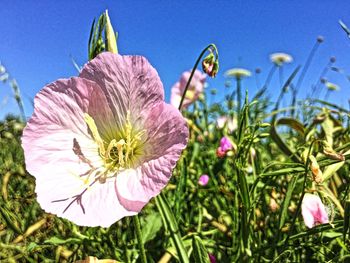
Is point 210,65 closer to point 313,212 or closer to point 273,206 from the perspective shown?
point 313,212

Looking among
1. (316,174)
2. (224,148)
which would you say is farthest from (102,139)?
(224,148)

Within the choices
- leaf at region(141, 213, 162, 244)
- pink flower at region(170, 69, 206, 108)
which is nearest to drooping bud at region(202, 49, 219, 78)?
leaf at region(141, 213, 162, 244)

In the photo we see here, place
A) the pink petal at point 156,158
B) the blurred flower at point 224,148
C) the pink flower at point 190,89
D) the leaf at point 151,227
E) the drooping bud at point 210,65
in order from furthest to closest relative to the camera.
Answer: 1. the pink flower at point 190,89
2. the blurred flower at point 224,148
3. the leaf at point 151,227
4. the drooping bud at point 210,65
5. the pink petal at point 156,158

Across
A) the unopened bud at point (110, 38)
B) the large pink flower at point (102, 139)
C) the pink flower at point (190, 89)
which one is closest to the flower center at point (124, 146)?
the large pink flower at point (102, 139)

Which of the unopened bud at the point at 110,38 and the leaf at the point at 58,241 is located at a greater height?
the unopened bud at the point at 110,38

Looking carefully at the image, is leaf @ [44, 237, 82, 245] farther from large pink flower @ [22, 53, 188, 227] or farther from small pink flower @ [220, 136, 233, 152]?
small pink flower @ [220, 136, 233, 152]

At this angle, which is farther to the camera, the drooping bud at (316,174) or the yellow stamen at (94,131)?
the yellow stamen at (94,131)

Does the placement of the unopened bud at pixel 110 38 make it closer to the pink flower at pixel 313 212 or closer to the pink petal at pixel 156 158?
the pink petal at pixel 156 158

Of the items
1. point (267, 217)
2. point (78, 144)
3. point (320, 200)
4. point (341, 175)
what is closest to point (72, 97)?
point (78, 144)
